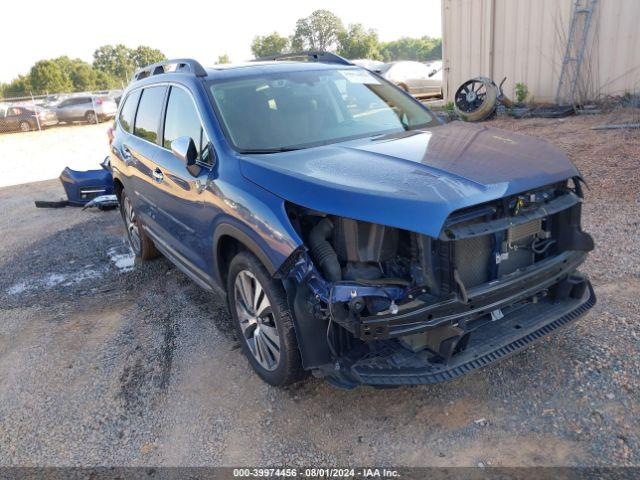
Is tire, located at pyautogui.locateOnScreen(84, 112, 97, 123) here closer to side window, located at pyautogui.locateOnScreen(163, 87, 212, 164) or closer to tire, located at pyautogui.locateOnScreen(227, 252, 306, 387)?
side window, located at pyautogui.locateOnScreen(163, 87, 212, 164)

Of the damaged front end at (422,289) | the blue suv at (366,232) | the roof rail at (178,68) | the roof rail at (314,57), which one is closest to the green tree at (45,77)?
the roof rail at (178,68)

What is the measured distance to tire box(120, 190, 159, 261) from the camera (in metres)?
5.64

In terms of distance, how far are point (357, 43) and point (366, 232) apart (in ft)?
244

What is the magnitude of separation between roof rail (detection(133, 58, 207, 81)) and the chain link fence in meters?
21.2

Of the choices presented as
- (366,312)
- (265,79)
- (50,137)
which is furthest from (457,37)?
(50,137)

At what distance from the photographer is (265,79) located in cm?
410

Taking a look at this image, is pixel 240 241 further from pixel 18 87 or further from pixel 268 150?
pixel 18 87

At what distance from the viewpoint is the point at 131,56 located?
86.1m

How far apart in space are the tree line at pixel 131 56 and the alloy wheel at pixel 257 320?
5158 centimetres

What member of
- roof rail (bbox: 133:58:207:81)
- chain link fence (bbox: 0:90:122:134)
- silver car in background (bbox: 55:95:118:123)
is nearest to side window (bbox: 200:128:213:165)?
roof rail (bbox: 133:58:207:81)

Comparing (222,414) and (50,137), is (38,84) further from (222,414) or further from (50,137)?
(222,414)

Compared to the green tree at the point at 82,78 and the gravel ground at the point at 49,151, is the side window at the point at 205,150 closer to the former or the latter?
the gravel ground at the point at 49,151


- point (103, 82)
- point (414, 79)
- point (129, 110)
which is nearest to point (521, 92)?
point (414, 79)

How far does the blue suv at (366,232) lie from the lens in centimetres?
266
